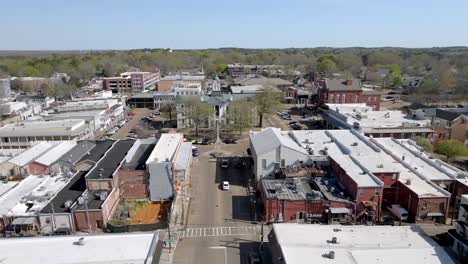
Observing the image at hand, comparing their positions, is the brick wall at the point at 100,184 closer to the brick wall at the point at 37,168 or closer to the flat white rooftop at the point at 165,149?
the flat white rooftop at the point at 165,149

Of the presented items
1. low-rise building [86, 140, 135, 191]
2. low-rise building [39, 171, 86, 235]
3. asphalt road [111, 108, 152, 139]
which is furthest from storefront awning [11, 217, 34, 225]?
asphalt road [111, 108, 152, 139]

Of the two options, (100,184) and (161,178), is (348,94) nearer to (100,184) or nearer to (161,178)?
(161,178)

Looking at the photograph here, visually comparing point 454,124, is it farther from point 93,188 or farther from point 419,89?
point 93,188

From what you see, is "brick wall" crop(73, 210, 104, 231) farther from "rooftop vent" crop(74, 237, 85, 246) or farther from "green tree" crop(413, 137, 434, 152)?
"green tree" crop(413, 137, 434, 152)

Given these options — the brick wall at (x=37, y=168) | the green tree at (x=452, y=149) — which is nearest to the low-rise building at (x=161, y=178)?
the brick wall at (x=37, y=168)

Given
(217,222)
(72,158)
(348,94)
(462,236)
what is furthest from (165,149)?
(348,94)

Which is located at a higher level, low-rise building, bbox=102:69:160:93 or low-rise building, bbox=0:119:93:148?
low-rise building, bbox=102:69:160:93

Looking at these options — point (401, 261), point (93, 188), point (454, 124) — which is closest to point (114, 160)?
point (93, 188)
